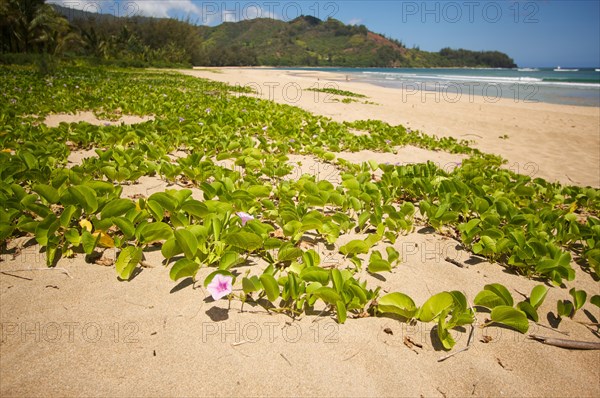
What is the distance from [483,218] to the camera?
87.2 inches

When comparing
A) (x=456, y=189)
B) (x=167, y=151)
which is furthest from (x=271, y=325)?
(x=167, y=151)

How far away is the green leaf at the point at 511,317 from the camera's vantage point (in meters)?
1.30

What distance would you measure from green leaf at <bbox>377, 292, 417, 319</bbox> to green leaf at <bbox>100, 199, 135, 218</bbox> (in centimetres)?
136

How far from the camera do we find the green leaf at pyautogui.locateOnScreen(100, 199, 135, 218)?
1708 millimetres

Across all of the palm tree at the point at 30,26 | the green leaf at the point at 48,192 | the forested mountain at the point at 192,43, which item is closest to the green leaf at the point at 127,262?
the green leaf at the point at 48,192

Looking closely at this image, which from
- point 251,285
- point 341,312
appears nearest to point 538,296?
point 341,312

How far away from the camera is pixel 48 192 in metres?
1.81

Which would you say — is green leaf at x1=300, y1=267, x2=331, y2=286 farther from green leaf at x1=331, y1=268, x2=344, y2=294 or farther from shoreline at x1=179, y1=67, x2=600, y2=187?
shoreline at x1=179, y1=67, x2=600, y2=187

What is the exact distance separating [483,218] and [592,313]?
0.78 meters

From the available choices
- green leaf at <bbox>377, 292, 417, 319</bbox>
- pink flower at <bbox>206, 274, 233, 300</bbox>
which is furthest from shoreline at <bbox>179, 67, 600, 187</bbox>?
pink flower at <bbox>206, 274, 233, 300</bbox>

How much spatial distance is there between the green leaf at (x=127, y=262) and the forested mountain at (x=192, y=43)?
114ft

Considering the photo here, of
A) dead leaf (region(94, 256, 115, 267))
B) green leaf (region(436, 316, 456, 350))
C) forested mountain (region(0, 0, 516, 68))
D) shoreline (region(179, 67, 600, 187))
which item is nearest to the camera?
green leaf (region(436, 316, 456, 350))

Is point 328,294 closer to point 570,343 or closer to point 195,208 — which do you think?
point 195,208

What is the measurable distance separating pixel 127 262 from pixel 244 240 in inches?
20.7
